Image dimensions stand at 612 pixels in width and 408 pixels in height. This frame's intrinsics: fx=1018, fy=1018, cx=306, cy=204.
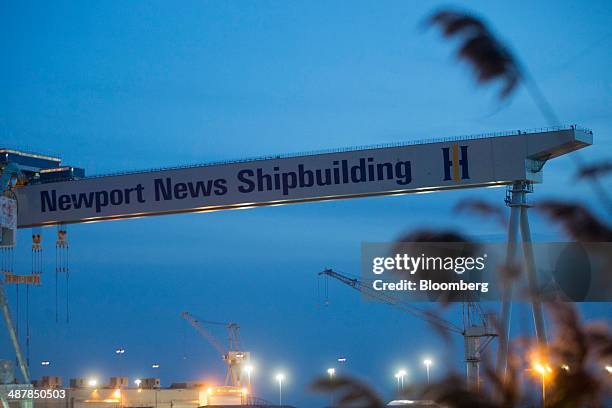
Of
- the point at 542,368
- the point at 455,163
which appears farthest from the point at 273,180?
the point at 542,368

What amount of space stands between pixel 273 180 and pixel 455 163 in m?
5.73

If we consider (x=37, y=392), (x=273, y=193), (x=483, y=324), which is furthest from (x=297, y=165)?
(x=483, y=324)

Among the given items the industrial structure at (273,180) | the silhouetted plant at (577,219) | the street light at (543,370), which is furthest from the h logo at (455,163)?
the silhouetted plant at (577,219)

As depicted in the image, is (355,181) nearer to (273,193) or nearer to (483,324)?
(273,193)

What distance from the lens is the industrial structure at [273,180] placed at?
1086 inches

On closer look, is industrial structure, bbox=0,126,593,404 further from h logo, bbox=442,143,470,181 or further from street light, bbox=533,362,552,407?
street light, bbox=533,362,552,407

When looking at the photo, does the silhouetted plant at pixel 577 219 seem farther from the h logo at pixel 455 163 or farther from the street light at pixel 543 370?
the h logo at pixel 455 163

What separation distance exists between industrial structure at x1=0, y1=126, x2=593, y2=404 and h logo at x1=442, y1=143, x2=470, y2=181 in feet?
0.09

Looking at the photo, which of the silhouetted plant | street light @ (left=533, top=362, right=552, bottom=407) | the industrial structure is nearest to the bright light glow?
street light @ (left=533, top=362, right=552, bottom=407)

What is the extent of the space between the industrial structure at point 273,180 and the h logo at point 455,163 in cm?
3

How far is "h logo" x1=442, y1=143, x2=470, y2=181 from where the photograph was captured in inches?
1101

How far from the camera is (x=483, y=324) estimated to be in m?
64.0

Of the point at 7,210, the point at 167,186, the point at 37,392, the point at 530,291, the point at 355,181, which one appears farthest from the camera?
the point at 37,392

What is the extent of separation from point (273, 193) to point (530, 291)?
2286cm
